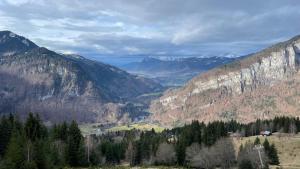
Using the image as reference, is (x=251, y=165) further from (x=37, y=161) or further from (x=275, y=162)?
(x=37, y=161)

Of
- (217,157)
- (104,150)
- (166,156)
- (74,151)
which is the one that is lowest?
(104,150)

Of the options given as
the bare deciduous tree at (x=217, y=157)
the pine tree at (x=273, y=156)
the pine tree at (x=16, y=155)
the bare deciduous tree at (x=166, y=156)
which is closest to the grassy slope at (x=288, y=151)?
the pine tree at (x=273, y=156)

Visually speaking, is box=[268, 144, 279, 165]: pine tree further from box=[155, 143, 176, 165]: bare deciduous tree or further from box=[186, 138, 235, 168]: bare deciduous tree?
box=[155, 143, 176, 165]: bare deciduous tree

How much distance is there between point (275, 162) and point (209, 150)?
20.7 m

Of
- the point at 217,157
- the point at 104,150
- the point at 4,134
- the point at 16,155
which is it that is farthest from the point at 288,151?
the point at 16,155

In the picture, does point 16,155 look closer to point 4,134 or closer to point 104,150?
point 4,134

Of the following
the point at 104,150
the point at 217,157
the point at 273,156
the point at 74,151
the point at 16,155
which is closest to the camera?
the point at 16,155

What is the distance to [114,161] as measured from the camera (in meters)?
179

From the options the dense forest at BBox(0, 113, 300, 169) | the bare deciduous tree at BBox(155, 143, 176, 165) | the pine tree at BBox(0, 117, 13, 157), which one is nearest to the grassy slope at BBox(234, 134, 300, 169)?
the dense forest at BBox(0, 113, 300, 169)

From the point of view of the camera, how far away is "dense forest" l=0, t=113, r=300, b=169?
7919 centimetres

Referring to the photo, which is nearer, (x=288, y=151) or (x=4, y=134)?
(x=4, y=134)

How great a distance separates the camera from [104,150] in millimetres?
181125

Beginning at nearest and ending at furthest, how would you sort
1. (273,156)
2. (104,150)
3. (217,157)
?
(217,157), (273,156), (104,150)

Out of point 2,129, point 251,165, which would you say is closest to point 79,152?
point 2,129
